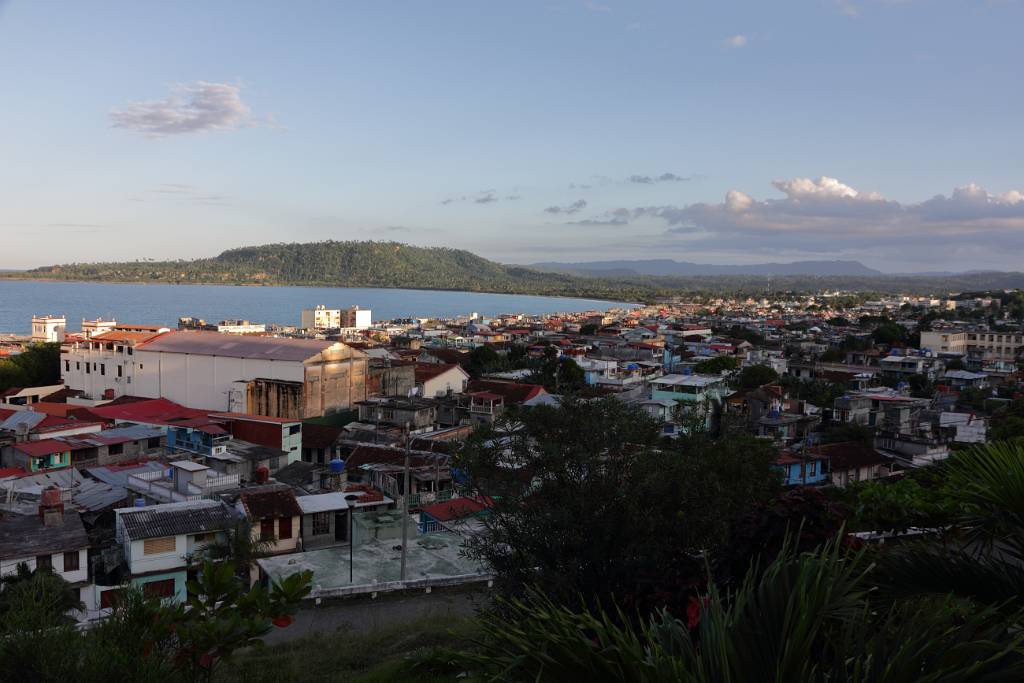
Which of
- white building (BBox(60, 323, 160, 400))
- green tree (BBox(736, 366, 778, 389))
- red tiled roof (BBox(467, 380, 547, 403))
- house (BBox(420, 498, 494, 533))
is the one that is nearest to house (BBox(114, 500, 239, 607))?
house (BBox(420, 498, 494, 533))

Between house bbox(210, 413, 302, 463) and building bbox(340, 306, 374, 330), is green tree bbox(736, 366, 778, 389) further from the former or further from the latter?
building bbox(340, 306, 374, 330)

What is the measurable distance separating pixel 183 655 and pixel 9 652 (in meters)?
0.91

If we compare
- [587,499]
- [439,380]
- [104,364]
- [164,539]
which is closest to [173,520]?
[164,539]

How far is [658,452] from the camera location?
7.83 m

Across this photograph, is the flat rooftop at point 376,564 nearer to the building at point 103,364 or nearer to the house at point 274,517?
the house at point 274,517

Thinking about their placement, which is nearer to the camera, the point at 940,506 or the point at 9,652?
the point at 9,652

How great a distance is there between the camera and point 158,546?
12414 mm

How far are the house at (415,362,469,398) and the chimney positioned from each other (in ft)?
65.0

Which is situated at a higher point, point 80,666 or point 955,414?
point 80,666

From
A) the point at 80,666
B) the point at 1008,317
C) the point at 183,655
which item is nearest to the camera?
the point at 80,666

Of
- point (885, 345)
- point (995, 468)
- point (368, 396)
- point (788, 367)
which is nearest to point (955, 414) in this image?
point (788, 367)

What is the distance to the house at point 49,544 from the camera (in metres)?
11.5

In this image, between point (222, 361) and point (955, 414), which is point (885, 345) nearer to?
point (955, 414)

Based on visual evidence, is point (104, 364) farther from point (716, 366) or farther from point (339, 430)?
point (716, 366)
